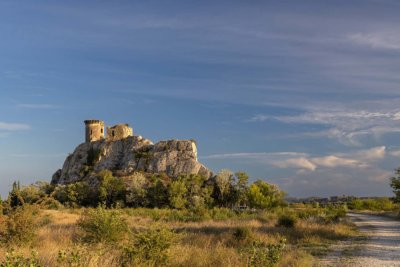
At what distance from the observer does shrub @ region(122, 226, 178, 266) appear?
1111 centimetres

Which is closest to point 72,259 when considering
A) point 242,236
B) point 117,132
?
point 242,236

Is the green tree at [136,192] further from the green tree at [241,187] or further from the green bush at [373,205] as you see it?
the green bush at [373,205]

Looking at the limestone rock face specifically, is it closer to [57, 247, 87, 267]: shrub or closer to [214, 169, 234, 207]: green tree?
[214, 169, 234, 207]: green tree

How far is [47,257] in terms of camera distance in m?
10.5

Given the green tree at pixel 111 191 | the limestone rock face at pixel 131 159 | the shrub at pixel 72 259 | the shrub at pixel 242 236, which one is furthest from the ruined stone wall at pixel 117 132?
the shrub at pixel 72 259

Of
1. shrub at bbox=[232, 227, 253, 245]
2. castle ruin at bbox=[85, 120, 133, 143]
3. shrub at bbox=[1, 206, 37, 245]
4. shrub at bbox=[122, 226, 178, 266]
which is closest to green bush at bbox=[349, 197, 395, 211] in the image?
castle ruin at bbox=[85, 120, 133, 143]

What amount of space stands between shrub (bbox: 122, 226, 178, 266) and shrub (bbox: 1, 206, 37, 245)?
18.6 feet

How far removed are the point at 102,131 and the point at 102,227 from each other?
332 feet

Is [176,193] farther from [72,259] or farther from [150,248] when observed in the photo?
[72,259]

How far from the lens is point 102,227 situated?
15.6 metres

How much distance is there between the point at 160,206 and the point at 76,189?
1794 cm

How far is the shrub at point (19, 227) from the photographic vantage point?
15.4 meters

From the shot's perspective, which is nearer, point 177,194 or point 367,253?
point 367,253

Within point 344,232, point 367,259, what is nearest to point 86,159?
point 344,232
